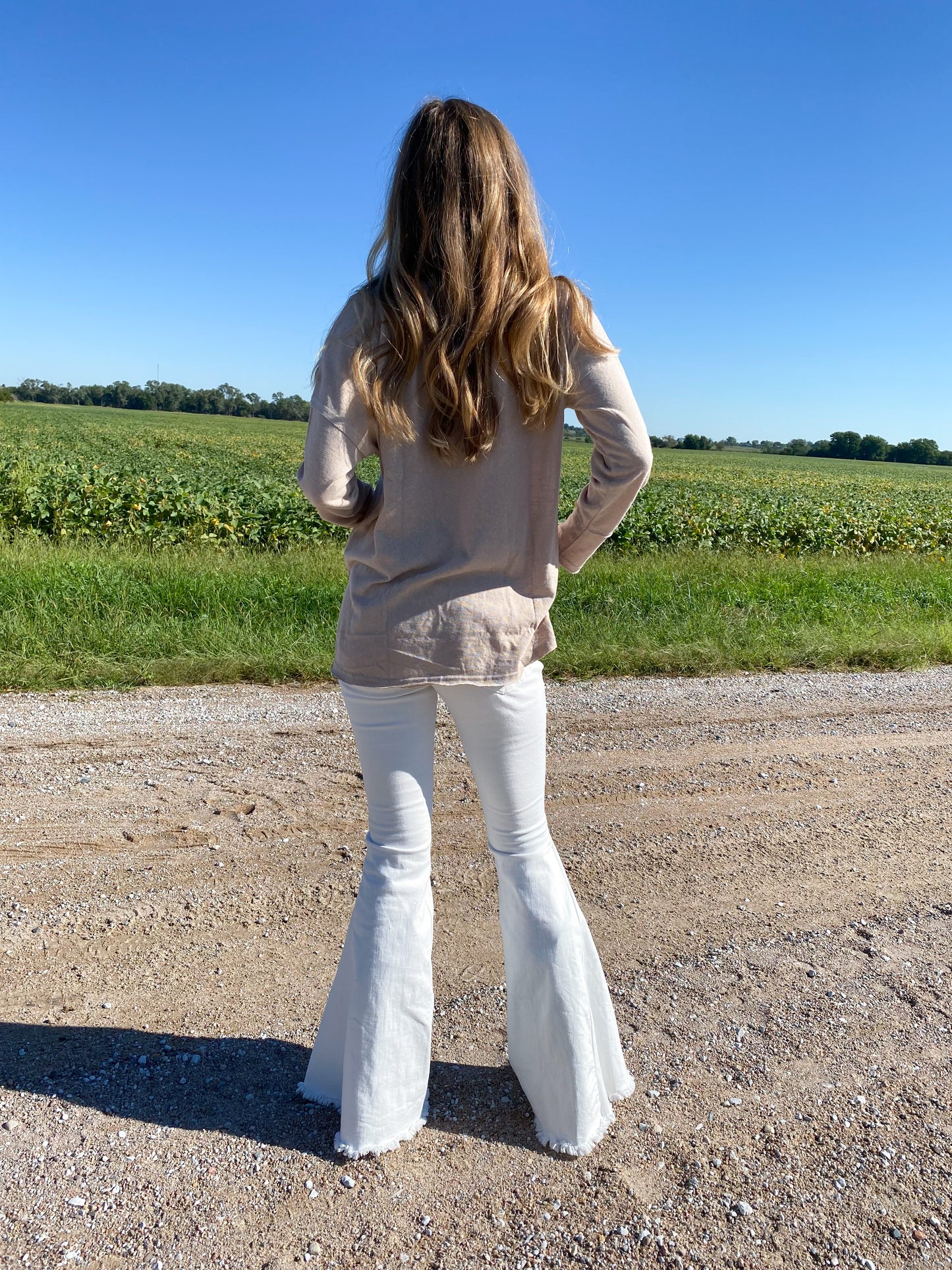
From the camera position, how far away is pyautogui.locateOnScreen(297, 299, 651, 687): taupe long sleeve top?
1.77 meters

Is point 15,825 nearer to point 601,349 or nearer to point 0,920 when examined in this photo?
point 0,920

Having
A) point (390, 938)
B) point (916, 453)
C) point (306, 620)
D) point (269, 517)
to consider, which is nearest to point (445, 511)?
point (390, 938)

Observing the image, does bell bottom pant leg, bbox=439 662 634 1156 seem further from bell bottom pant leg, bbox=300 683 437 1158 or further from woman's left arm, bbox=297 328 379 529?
woman's left arm, bbox=297 328 379 529

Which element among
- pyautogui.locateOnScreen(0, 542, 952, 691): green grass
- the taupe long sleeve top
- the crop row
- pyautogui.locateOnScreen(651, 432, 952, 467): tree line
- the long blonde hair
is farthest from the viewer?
pyautogui.locateOnScreen(651, 432, 952, 467): tree line

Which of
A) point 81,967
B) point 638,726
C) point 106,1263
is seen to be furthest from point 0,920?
point 638,726

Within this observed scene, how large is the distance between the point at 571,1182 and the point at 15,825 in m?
2.65

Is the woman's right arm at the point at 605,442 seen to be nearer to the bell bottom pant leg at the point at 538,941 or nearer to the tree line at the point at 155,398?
the bell bottom pant leg at the point at 538,941

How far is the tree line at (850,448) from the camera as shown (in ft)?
275

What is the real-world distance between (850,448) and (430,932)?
96.9m

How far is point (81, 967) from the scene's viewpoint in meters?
2.76

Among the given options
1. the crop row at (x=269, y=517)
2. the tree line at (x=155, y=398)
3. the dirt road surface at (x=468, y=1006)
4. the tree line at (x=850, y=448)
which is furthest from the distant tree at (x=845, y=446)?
the dirt road surface at (x=468, y=1006)

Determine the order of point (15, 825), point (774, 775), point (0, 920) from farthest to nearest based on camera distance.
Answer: point (774, 775) → point (15, 825) → point (0, 920)

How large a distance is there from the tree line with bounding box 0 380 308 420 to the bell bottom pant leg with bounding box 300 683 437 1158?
279ft

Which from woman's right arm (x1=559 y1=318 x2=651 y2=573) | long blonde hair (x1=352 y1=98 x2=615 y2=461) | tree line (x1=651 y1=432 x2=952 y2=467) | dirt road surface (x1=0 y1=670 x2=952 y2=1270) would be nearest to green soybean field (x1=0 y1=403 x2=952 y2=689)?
dirt road surface (x1=0 y1=670 x2=952 y2=1270)
